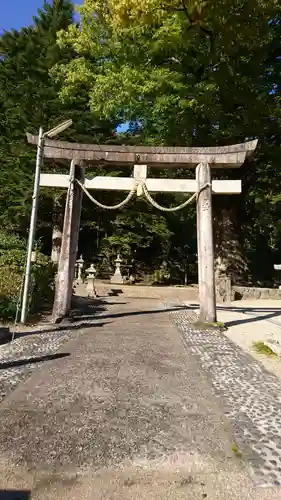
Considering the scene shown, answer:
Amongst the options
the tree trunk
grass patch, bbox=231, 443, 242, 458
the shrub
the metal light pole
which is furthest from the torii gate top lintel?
the tree trunk

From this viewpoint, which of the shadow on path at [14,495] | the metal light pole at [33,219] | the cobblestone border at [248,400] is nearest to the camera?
the shadow on path at [14,495]

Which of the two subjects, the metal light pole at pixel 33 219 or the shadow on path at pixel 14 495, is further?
the metal light pole at pixel 33 219

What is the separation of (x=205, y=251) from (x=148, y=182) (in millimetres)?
2314

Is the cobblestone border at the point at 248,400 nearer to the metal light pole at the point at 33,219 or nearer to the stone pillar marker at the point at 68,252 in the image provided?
the stone pillar marker at the point at 68,252

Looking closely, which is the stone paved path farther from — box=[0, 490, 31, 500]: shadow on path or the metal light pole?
the metal light pole

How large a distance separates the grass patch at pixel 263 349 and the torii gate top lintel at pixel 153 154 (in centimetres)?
447

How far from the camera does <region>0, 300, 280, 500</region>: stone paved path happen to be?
8.03ft

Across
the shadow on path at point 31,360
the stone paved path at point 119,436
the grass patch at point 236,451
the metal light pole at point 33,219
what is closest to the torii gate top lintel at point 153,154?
the metal light pole at point 33,219

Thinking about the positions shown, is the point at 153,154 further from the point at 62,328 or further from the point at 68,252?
the point at 62,328

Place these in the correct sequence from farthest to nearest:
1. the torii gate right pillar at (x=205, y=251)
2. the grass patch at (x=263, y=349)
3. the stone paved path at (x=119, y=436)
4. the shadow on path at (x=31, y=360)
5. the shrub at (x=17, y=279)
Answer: the shrub at (x=17, y=279), the torii gate right pillar at (x=205, y=251), the grass patch at (x=263, y=349), the shadow on path at (x=31, y=360), the stone paved path at (x=119, y=436)

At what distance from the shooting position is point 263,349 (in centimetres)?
681

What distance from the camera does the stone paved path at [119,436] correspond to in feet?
8.03

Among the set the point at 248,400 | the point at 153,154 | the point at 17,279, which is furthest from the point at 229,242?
the point at 248,400

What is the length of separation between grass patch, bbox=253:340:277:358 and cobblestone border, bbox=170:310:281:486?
14.4 inches
